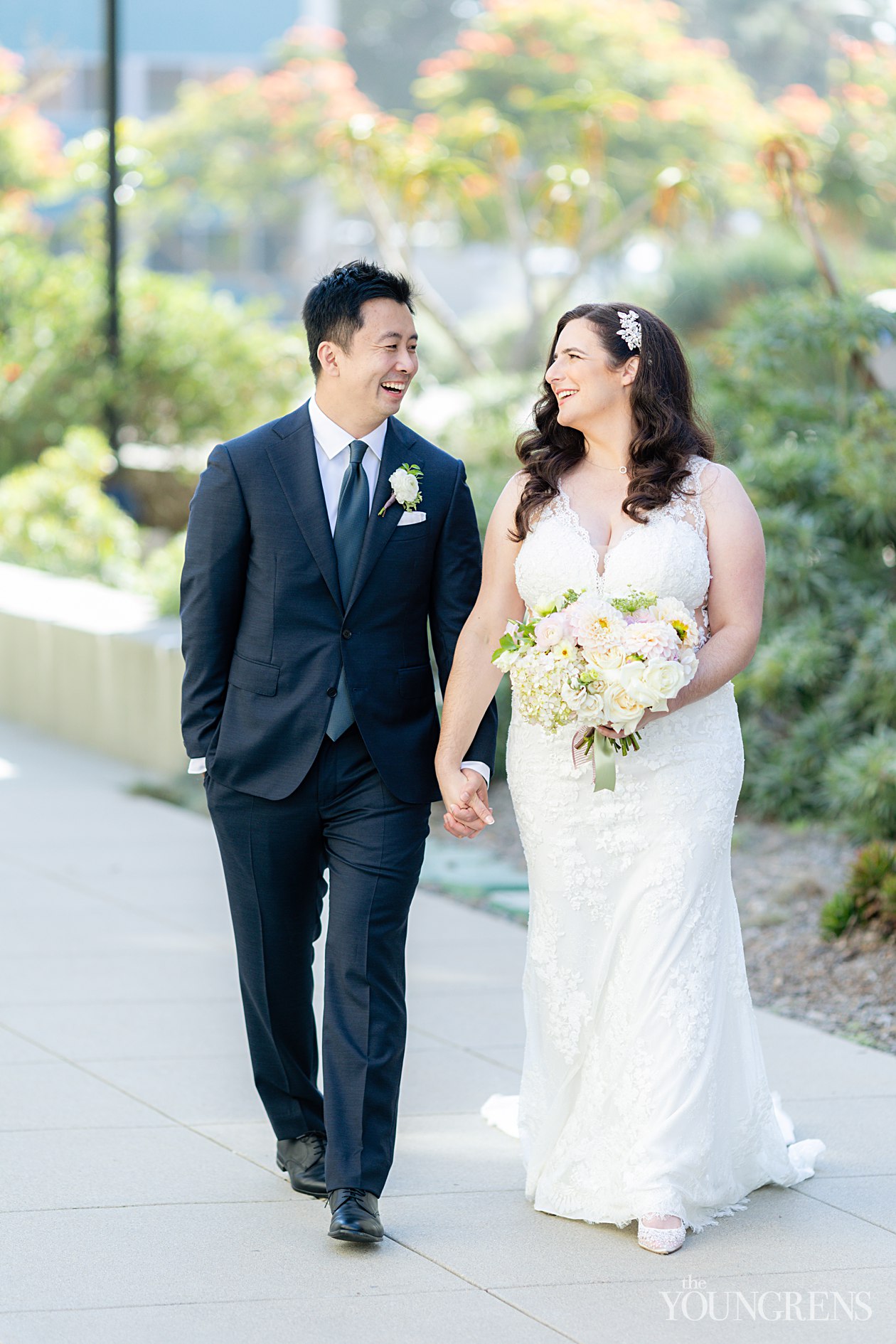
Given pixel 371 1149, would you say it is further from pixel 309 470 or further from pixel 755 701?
pixel 755 701

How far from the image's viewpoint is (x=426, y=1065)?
5.12m

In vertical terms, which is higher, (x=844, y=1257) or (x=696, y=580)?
(x=696, y=580)

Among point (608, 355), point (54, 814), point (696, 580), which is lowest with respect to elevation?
point (54, 814)

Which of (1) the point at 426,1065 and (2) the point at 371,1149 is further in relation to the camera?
(1) the point at 426,1065

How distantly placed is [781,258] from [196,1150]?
21.0m

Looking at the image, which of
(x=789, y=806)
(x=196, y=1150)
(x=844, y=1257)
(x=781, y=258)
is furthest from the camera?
(x=781, y=258)

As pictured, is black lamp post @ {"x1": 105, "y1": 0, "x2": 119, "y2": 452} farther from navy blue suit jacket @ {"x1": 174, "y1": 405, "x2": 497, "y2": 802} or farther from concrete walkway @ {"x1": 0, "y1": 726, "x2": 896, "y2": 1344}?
navy blue suit jacket @ {"x1": 174, "y1": 405, "x2": 497, "y2": 802}

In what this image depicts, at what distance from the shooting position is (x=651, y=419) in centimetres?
400

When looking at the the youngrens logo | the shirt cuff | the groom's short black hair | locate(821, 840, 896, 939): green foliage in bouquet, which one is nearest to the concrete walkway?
the the youngrens logo

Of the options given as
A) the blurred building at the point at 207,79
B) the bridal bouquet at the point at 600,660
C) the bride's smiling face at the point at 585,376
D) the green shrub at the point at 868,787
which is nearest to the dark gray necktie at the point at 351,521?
the bridal bouquet at the point at 600,660

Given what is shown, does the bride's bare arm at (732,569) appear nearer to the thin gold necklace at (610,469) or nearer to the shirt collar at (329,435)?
the thin gold necklace at (610,469)

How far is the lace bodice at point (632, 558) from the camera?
12.8ft

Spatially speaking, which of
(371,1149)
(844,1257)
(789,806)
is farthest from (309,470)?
(789,806)

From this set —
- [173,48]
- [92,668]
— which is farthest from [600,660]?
[173,48]
